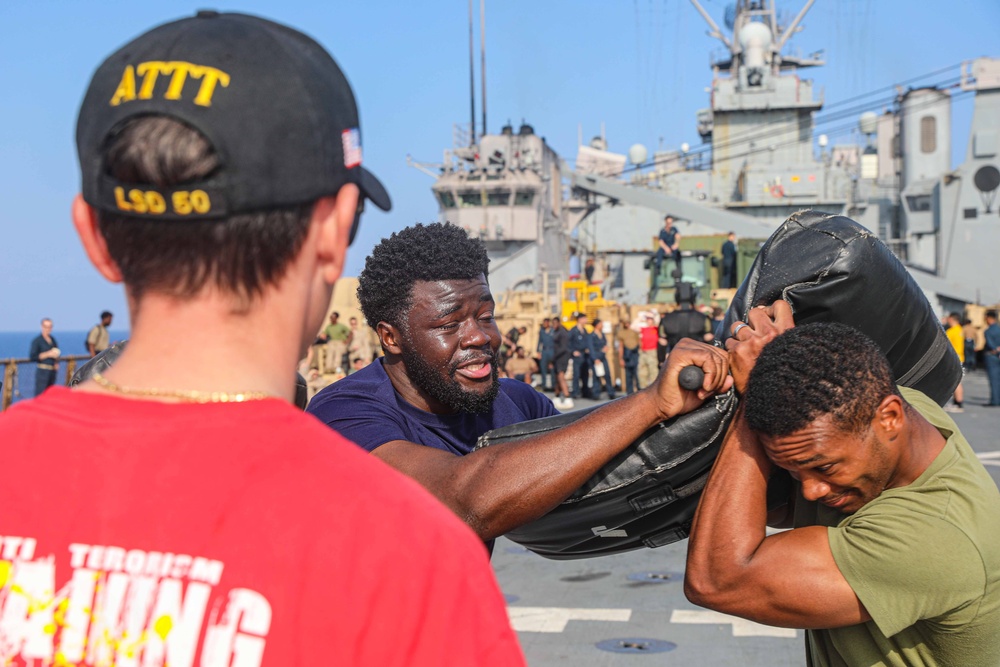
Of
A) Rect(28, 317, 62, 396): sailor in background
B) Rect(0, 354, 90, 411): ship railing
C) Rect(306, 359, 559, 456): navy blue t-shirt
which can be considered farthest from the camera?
Rect(28, 317, 62, 396): sailor in background

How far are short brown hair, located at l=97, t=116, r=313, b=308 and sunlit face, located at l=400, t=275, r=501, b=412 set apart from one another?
175 centimetres

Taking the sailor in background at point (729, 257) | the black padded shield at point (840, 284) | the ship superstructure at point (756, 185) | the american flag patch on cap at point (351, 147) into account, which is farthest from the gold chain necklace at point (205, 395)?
the ship superstructure at point (756, 185)

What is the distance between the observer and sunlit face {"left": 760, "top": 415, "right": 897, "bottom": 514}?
7.18ft

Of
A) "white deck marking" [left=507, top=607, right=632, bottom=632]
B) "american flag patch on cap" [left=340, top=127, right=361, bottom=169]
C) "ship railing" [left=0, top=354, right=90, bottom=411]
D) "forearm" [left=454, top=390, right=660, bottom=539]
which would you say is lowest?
"white deck marking" [left=507, top=607, right=632, bottom=632]

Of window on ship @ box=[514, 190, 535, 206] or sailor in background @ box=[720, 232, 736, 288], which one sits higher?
window on ship @ box=[514, 190, 535, 206]

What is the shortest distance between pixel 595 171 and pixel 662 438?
52122mm

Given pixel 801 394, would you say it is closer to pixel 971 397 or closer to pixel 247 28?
pixel 247 28

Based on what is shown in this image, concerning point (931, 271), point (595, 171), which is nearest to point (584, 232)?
point (595, 171)

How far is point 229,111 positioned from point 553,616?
5.76 m

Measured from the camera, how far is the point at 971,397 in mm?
21297

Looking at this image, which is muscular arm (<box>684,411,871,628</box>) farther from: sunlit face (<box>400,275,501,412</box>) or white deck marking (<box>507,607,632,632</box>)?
white deck marking (<box>507,607,632,632</box>)

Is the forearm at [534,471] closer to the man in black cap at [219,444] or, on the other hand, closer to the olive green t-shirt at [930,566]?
the olive green t-shirt at [930,566]

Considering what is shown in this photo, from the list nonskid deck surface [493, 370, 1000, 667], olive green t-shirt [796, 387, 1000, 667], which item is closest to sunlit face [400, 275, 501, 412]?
olive green t-shirt [796, 387, 1000, 667]

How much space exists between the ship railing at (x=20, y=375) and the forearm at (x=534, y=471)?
1268cm
